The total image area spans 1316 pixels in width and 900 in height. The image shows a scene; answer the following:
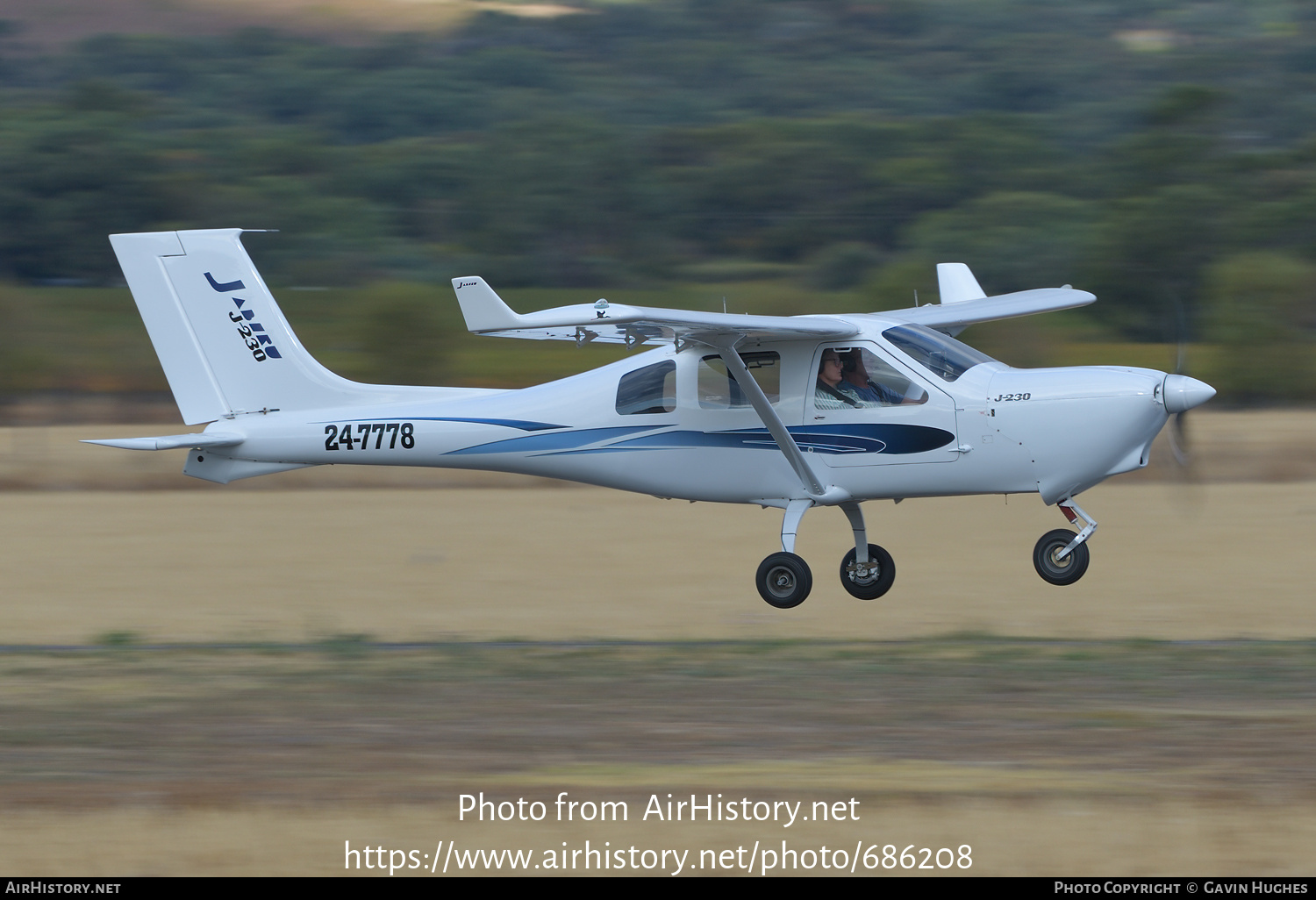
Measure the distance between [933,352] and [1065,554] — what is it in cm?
190

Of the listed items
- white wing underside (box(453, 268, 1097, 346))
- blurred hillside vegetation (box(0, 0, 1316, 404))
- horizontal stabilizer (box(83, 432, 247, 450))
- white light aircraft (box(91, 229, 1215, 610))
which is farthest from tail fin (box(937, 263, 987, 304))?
horizontal stabilizer (box(83, 432, 247, 450))

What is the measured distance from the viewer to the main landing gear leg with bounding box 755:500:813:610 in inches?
491

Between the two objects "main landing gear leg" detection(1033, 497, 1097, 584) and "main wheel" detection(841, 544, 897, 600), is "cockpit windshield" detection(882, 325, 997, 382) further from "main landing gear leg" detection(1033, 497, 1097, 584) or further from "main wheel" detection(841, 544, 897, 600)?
"main wheel" detection(841, 544, 897, 600)

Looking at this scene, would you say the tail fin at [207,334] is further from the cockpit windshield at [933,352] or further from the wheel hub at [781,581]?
the cockpit windshield at [933,352]

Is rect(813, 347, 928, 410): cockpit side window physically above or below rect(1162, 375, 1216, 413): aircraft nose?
above

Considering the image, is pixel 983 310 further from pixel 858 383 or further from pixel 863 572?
pixel 863 572

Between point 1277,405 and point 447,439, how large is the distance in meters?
33.2

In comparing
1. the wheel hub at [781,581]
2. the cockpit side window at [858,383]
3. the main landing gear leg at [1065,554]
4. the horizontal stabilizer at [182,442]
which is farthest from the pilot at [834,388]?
the horizontal stabilizer at [182,442]

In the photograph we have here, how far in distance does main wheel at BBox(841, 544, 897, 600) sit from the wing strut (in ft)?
3.36

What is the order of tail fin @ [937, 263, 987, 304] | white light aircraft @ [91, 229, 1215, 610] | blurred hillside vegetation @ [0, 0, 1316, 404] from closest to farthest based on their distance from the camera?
1. white light aircraft @ [91, 229, 1215, 610]
2. tail fin @ [937, 263, 987, 304]
3. blurred hillside vegetation @ [0, 0, 1316, 404]

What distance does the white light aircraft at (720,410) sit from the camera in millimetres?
11594

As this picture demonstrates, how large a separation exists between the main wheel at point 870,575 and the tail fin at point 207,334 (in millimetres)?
4244

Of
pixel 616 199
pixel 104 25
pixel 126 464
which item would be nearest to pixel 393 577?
pixel 126 464

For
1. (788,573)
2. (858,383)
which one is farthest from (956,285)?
(788,573)
